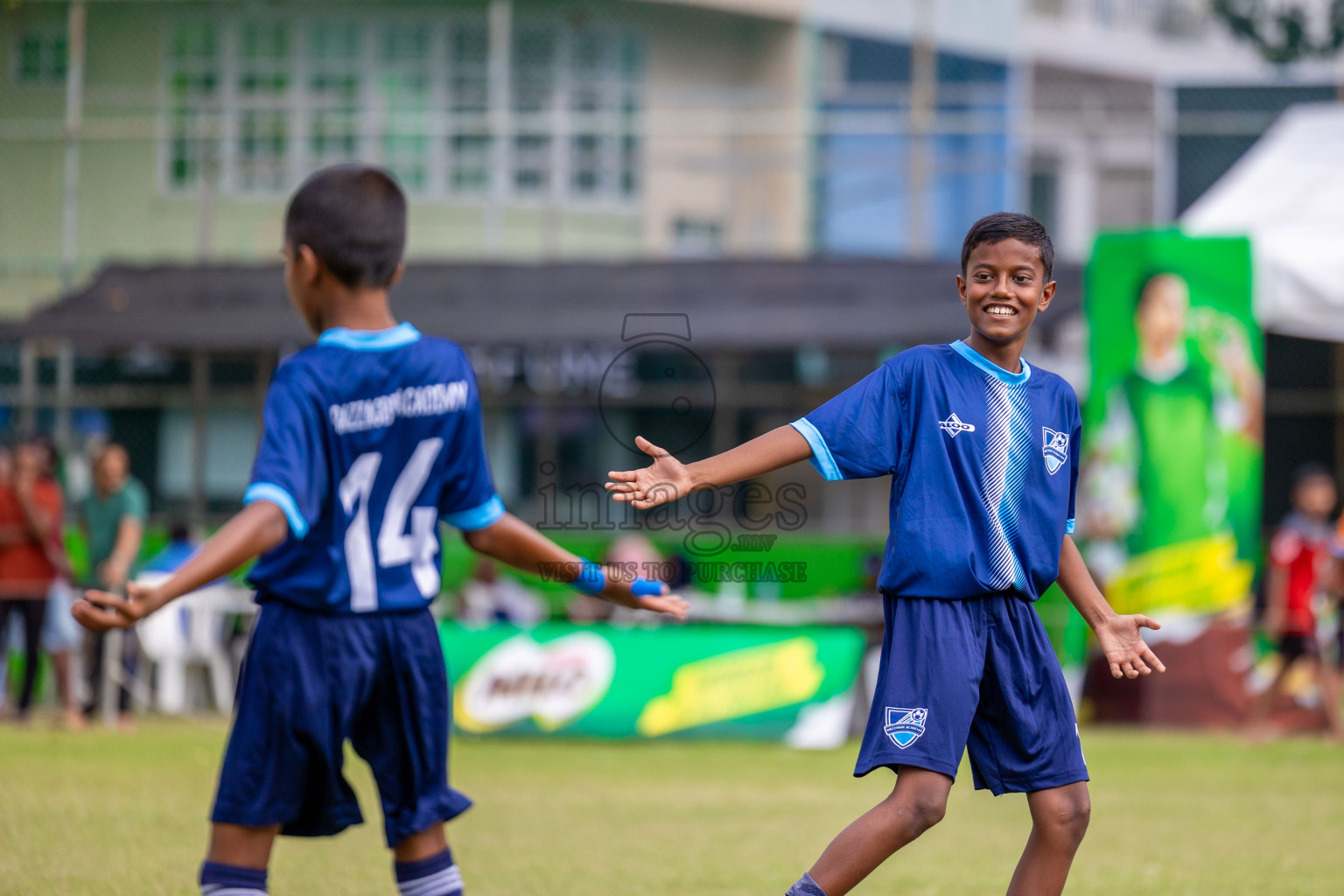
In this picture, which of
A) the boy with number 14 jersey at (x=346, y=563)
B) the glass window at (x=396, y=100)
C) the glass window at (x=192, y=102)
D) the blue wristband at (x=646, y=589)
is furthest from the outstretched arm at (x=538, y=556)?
the glass window at (x=192, y=102)

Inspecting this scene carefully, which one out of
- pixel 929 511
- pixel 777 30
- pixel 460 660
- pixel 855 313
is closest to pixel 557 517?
pixel 855 313

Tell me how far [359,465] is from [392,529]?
17cm

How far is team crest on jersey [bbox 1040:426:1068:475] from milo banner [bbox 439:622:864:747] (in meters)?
6.74

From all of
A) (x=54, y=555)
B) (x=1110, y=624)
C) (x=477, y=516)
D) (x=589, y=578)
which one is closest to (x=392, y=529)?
(x=477, y=516)

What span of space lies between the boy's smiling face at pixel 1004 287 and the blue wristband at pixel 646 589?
1.03 m

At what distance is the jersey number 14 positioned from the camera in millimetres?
3523

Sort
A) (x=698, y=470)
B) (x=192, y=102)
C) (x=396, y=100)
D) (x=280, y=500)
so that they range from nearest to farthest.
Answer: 1. (x=280, y=500)
2. (x=698, y=470)
3. (x=192, y=102)
4. (x=396, y=100)

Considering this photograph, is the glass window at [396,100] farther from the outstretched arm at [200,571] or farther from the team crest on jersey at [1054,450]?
the outstretched arm at [200,571]

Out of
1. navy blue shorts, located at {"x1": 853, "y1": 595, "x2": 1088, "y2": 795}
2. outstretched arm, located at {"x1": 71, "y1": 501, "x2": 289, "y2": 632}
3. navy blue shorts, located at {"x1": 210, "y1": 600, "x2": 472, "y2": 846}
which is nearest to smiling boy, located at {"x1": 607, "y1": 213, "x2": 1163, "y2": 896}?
navy blue shorts, located at {"x1": 853, "y1": 595, "x2": 1088, "y2": 795}

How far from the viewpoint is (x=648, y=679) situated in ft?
35.1

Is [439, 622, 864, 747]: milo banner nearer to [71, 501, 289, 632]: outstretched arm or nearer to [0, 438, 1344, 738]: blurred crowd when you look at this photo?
[0, 438, 1344, 738]: blurred crowd

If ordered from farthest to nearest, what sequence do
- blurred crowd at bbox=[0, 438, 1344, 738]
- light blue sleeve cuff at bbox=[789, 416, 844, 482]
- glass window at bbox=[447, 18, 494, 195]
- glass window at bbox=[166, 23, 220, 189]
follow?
glass window at bbox=[447, 18, 494, 195] → glass window at bbox=[166, 23, 220, 189] → blurred crowd at bbox=[0, 438, 1344, 738] → light blue sleeve cuff at bbox=[789, 416, 844, 482]

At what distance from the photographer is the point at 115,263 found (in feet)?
52.2

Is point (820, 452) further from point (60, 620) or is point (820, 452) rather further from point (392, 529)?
point (60, 620)
